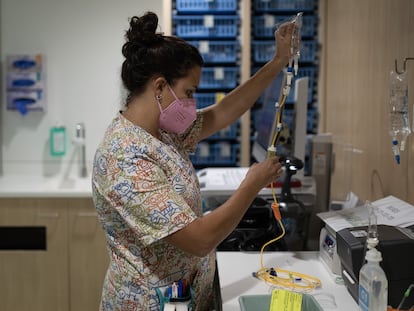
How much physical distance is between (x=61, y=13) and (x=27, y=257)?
1.64m

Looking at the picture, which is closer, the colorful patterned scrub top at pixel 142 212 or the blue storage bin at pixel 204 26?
the colorful patterned scrub top at pixel 142 212

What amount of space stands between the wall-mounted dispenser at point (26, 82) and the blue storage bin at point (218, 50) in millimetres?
1097

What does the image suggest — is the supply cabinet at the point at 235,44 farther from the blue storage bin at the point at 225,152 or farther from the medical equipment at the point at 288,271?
the medical equipment at the point at 288,271

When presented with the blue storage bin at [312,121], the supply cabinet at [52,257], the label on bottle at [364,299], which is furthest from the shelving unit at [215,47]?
the label on bottle at [364,299]

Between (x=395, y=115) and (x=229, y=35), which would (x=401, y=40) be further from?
(x=229, y=35)

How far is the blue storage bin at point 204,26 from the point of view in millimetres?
3090

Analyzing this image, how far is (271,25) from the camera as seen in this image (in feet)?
10.3

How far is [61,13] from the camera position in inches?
127

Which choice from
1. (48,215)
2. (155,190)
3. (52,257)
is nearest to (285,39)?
(155,190)

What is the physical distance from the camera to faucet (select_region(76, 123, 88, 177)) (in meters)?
3.20

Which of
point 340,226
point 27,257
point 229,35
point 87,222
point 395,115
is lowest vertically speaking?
point 27,257

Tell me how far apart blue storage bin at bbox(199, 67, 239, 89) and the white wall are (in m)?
0.54

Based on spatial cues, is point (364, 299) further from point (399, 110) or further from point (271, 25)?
point (271, 25)

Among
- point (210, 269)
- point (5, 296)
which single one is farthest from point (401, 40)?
point (5, 296)
